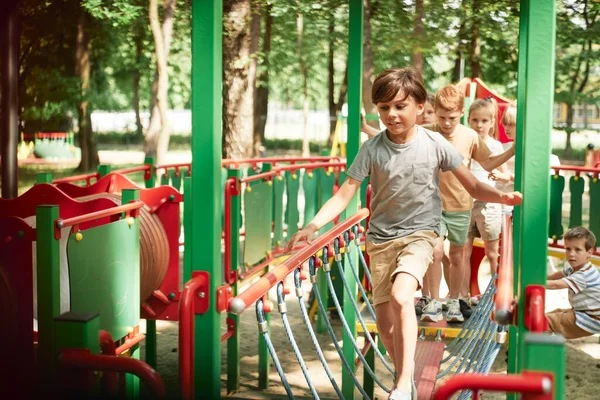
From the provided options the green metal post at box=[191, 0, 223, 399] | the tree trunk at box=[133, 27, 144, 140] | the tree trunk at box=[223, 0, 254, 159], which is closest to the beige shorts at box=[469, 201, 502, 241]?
the green metal post at box=[191, 0, 223, 399]

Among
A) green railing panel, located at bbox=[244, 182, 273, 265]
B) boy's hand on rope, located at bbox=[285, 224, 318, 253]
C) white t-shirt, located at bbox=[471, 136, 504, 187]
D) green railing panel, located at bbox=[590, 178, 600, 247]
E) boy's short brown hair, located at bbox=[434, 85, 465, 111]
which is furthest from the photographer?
green railing panel, located at bbox=[590, 178, 600, 247]

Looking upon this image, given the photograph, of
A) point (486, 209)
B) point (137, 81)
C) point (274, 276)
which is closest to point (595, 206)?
point (486, 209)

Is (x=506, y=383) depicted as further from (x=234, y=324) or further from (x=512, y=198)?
(x=234, y=324)

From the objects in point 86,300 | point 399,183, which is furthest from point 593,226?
point 86,300

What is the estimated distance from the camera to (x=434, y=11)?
14.3m

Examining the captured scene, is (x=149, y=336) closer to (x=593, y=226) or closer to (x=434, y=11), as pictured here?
(x=593, y=226)

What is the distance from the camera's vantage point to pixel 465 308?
5875 mm

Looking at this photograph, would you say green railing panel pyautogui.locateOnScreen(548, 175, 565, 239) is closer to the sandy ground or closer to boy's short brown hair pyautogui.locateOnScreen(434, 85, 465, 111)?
the sandy ground

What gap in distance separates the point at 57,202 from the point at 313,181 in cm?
447

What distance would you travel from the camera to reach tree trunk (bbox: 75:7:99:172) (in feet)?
69.9

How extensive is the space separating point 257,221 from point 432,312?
204 centimetres

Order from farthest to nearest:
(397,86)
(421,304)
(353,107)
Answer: (421,304) → (353,107) → (397,86)

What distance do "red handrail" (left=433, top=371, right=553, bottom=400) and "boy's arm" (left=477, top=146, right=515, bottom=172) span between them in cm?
317

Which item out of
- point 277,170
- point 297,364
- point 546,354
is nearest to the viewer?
point 546,354
